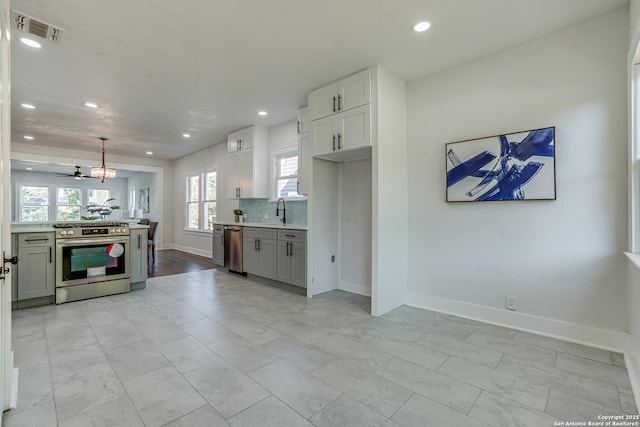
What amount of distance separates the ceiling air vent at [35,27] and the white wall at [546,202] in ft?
12.0

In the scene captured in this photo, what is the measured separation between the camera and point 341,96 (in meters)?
3.45

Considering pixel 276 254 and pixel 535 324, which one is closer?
pixel 535 324

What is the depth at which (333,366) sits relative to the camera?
2.13 meters

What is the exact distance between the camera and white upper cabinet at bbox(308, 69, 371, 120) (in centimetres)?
323

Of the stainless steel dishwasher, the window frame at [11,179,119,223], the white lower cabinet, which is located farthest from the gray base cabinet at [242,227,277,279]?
the window frame at [11,179,119,223]

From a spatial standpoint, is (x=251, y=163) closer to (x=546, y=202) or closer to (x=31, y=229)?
(x=31, y=229)

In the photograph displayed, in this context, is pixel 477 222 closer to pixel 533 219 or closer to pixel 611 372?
pixel 533 219

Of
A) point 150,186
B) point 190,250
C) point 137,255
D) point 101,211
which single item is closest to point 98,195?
point 150,186

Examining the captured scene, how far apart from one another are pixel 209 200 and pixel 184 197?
4.56 ft

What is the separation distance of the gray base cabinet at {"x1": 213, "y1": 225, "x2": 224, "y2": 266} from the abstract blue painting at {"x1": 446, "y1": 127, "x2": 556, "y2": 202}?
13.4 feet

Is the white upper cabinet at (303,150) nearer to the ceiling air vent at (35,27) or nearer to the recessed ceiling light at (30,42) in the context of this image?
the ceiling air vent at (35,27)

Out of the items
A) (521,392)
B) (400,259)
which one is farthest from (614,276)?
(400,259)

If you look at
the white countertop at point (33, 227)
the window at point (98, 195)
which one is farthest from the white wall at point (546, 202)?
the window at point (98, 195)

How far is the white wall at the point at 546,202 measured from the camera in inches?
93.0
